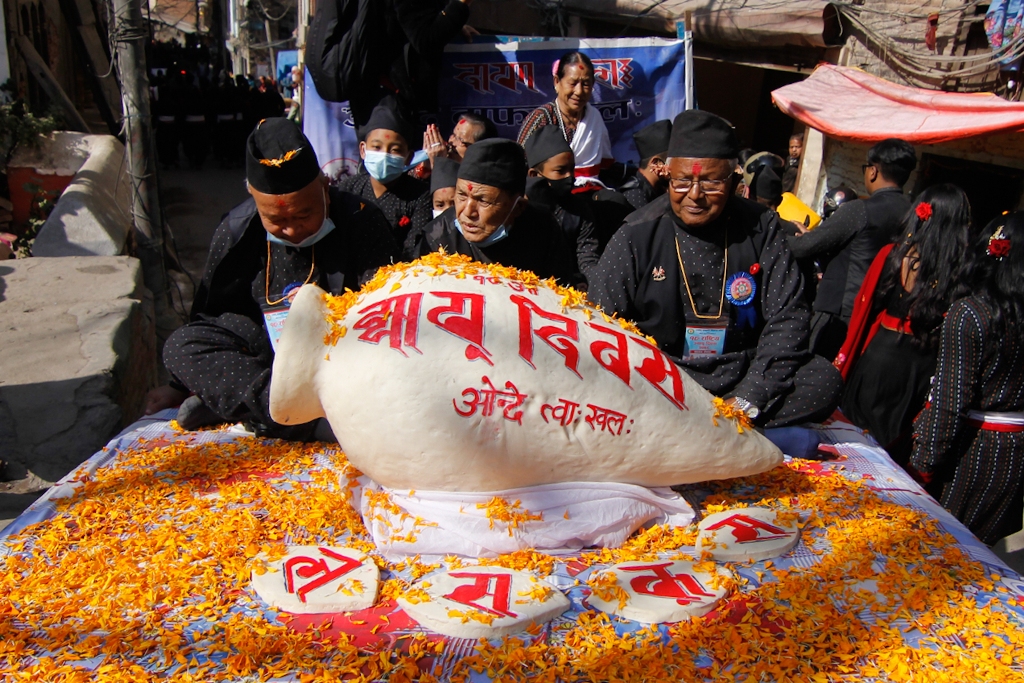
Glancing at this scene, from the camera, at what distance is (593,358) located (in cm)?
235

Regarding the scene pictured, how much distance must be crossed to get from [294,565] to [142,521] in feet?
2.20

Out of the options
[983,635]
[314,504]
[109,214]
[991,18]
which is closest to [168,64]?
[109,214]

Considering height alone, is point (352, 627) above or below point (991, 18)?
below

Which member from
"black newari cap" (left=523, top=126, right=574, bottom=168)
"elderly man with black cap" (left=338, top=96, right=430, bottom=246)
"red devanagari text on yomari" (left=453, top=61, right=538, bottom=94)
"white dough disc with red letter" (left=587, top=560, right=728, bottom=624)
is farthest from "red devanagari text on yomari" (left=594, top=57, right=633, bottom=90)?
"white dough disc with red letter" (left=587, top=560, right=728, bottom=624)

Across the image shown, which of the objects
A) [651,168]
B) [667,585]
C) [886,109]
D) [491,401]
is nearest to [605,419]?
[491,401]

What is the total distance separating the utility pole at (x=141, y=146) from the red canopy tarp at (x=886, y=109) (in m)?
5.99

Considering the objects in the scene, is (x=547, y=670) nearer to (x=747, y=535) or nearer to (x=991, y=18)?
(x=747, y=535)

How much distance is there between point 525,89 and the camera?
19.3ft

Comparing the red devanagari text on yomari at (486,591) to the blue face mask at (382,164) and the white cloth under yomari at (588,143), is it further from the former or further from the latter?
the white cloth under yomari at (588,143)

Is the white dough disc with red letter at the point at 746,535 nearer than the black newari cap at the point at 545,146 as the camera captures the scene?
Yes

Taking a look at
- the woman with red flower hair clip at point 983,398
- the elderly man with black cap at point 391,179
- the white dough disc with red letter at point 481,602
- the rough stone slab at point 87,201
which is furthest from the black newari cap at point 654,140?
the rough stone slab at point 87,201

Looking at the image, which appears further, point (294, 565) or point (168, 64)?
point (168, 64)

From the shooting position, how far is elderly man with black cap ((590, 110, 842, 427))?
9.94 ft

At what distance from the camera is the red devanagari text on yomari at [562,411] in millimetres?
2275
